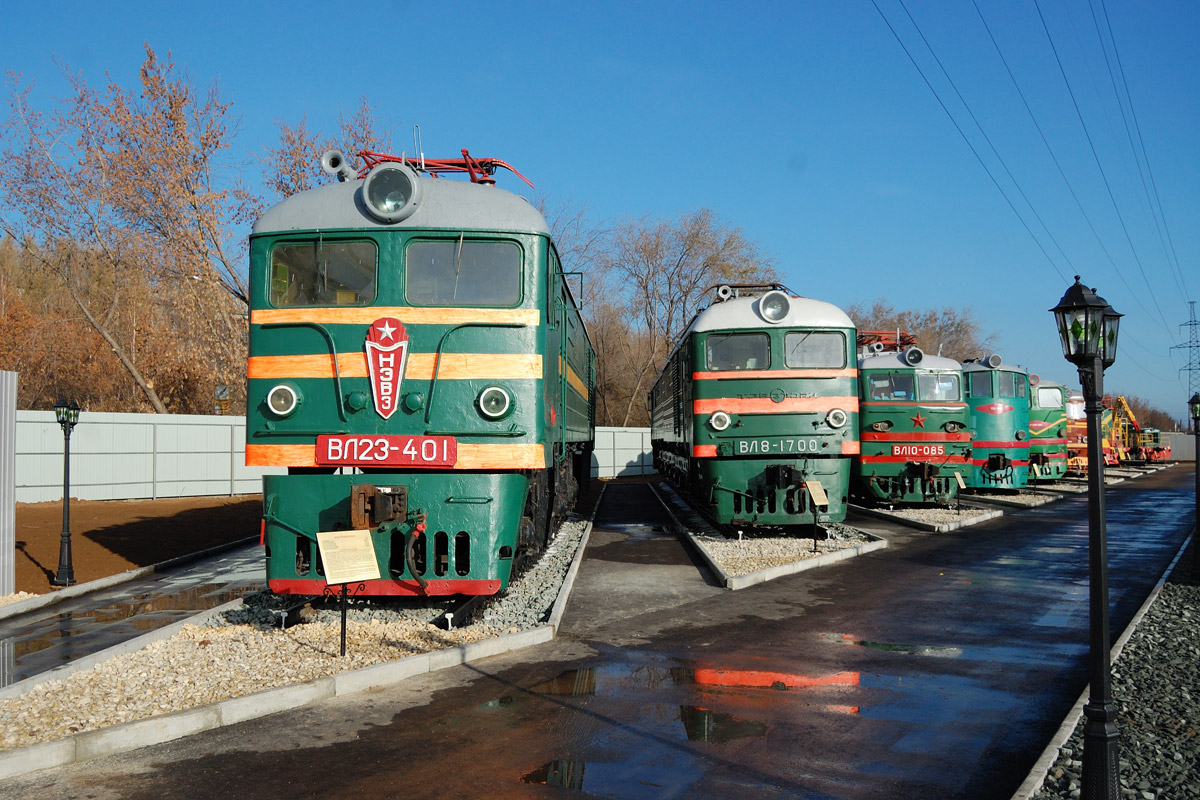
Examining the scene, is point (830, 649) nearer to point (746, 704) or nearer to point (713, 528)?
point (746, 704)

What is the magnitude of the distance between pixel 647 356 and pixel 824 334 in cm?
3929

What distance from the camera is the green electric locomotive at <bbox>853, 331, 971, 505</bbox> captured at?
18.7m

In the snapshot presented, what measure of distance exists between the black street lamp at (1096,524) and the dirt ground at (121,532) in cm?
1144

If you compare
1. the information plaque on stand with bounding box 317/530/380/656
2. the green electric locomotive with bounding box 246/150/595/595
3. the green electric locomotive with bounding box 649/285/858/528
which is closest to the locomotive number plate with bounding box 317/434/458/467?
the green electric locomotive with bounding box 246/150/595/595

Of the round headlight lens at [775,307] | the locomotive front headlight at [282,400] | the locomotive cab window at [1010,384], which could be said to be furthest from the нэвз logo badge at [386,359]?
the locomotive cab window at [1010,384]

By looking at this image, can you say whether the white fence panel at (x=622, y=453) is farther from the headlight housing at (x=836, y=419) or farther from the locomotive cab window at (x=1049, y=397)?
the headlight housing at (x=836, y=419)

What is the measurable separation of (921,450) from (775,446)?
7116mm

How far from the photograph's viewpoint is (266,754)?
15.9 feet

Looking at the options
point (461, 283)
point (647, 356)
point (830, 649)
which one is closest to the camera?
point (830, 649)

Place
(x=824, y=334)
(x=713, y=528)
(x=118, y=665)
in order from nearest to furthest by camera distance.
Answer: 1. (x=118, y=665)
2. (x=824, y=334)
3. (x=713, y=528)

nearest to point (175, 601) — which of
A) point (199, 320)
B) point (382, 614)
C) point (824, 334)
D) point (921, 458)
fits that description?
point (382, 614)

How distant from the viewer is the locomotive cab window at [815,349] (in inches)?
523

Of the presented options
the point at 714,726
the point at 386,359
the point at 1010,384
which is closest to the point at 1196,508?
the point at 714,726

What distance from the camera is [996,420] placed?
76.5 feet
